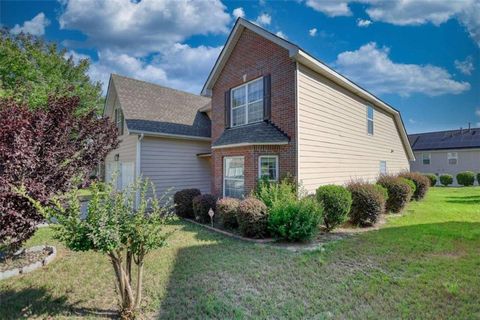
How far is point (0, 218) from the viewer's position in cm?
439

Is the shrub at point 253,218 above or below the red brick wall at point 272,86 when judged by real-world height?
below

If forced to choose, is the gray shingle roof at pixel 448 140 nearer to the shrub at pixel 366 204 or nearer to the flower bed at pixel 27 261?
the shrub at pixel 366 204

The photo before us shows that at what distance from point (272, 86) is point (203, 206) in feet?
17.2

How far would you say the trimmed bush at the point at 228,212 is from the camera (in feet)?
25.7

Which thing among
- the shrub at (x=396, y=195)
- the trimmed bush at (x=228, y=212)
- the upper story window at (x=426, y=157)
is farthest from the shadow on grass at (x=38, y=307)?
the upper story window at (x=426, y=157)

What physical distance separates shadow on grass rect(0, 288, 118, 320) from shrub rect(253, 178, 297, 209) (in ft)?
16.1

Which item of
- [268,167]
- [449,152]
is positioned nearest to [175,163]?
[268,167]

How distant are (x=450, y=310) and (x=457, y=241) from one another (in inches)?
158

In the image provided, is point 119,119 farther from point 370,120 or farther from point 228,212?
point 370,120

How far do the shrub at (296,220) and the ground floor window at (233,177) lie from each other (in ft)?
10.1

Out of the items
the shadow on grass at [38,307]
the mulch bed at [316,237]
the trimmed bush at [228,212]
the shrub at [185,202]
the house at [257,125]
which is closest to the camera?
the shadow on grass at [38,307]

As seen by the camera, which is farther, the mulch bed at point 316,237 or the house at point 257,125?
the house at point 257,125

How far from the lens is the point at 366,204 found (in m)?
8.18

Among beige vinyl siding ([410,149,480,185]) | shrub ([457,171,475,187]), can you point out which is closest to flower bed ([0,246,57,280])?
shrub ([457,171,475,187])
